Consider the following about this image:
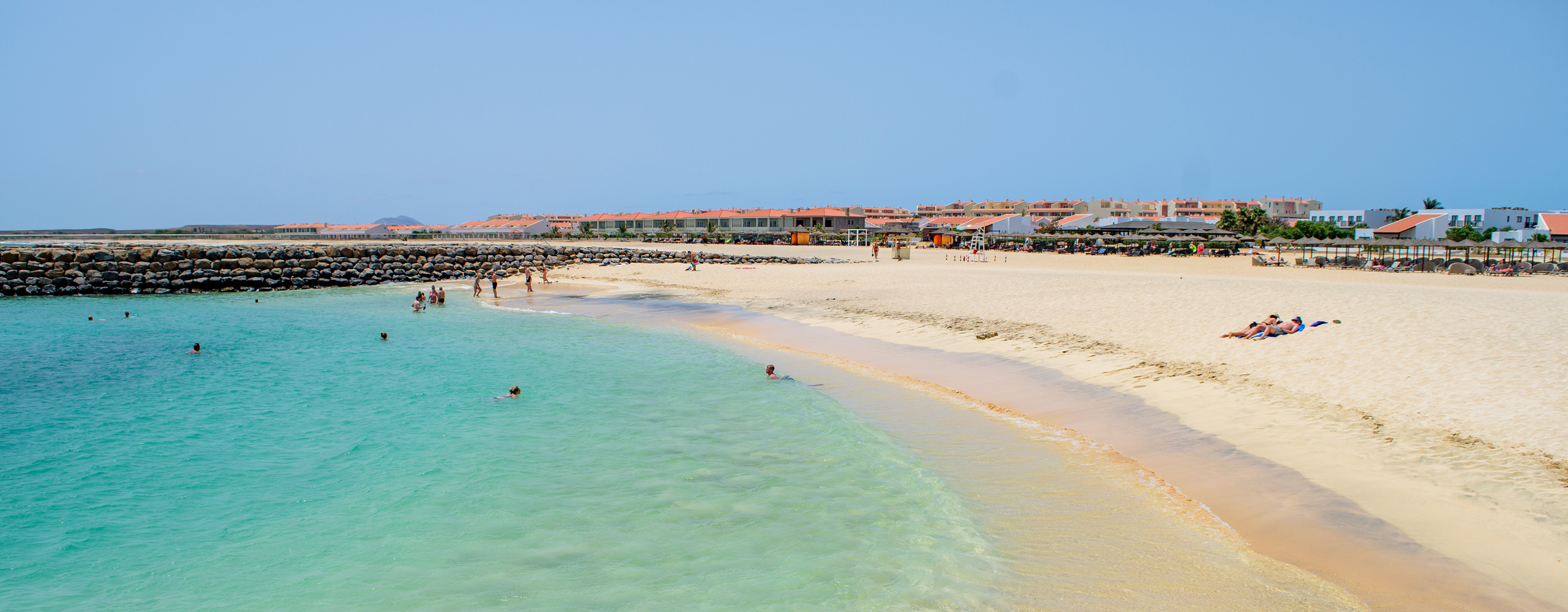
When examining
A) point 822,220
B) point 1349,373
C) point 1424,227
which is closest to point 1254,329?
point 1349,373

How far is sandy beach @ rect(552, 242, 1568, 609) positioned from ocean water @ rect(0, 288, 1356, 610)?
4.25ft

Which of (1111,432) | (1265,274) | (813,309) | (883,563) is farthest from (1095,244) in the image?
(883,563)

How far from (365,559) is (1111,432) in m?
7.34

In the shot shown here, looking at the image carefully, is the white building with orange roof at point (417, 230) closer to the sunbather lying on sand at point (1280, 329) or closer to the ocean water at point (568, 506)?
the ocean water at point (568, 506)

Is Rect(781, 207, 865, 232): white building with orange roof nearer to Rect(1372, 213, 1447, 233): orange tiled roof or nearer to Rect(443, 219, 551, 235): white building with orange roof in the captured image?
Rect(443, 219, 551, 235): white building with orange roof

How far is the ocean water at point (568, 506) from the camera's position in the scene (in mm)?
5473

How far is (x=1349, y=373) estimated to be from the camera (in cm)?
970

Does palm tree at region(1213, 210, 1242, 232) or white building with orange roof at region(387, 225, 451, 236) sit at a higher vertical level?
white building with orange roof at region(387, 225, 451, 236)

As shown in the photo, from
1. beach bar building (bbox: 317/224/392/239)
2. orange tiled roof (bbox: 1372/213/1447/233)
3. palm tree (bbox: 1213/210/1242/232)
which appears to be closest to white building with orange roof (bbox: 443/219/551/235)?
beach bar building (bbox: 317/224/392/239)

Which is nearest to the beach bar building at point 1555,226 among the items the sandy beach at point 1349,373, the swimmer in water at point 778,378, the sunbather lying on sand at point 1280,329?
the sandy beach at point 1349,373

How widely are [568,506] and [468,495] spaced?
1178mm

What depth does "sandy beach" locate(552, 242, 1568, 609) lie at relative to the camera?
5844 mm

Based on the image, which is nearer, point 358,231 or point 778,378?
point 778,378

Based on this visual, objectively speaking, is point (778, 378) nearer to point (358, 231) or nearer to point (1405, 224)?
point (1405, 224)
